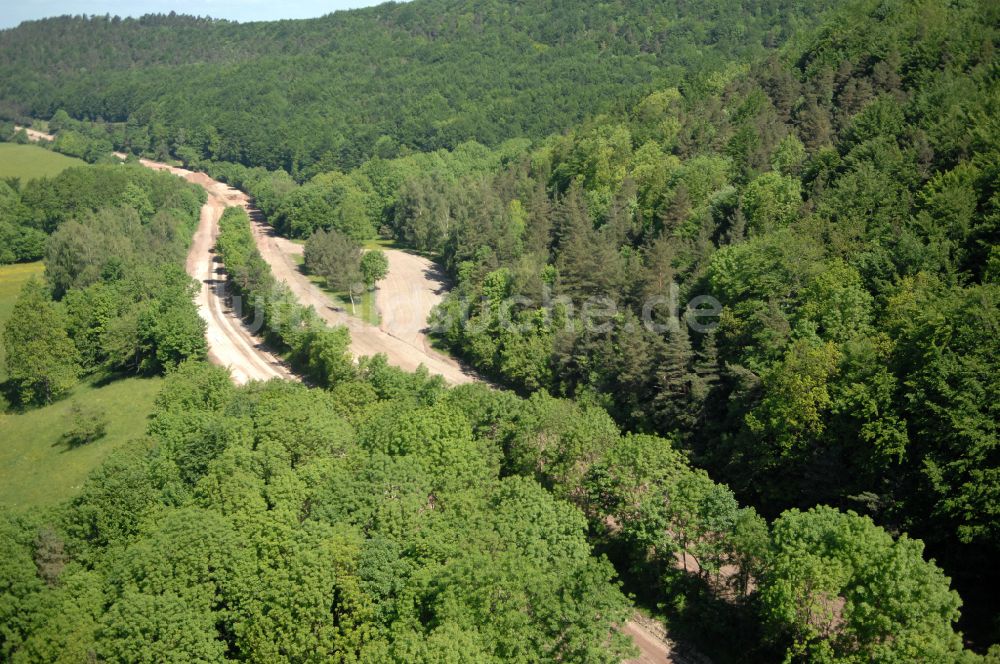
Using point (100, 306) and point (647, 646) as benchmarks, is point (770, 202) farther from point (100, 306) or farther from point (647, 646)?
point (100, 306)

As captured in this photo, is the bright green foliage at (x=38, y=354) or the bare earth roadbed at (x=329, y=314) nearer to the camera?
the bright green foliage at (x=38, y=354)

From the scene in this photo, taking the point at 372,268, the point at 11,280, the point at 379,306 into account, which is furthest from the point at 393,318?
the point at 11,280

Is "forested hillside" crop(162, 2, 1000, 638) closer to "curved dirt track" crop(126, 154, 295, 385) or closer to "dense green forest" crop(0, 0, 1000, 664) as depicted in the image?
"dense green forest" crop(0, 0, 1000, 664)

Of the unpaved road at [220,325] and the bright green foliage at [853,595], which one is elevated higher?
the bright green foliage at [853,595]

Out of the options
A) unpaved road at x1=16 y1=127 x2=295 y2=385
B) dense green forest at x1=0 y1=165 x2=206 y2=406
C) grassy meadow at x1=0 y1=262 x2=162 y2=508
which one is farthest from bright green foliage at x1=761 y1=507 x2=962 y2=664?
dense green forest at x1=0 y1=165 x2=206 y2=406

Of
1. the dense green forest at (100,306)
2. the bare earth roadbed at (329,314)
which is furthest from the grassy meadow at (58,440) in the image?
the bare earth roadbed at (329,314)

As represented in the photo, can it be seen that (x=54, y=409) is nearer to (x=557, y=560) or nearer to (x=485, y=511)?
(x=485, y=511)

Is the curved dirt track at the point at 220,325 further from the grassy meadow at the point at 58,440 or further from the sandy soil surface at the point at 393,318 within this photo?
the grassy meadow at the point at 58,440
